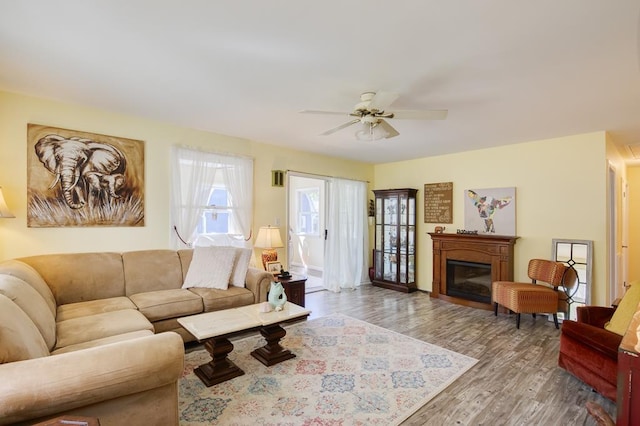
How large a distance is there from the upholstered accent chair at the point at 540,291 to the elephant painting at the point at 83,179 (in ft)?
15.1

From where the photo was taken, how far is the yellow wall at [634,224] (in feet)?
20.0

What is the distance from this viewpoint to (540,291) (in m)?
3.76

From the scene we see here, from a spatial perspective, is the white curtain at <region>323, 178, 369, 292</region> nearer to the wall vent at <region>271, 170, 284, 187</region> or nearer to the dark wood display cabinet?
the dark wood display cabinet

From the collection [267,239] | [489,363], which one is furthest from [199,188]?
[489,363]

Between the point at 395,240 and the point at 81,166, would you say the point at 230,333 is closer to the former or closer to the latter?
the point at 81,166

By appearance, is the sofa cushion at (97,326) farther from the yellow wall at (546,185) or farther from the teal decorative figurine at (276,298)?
the yellow wall at (546,185)

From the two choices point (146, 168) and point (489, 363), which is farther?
point (146, 168)

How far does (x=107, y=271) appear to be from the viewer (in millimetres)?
3250

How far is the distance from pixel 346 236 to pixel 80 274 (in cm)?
405

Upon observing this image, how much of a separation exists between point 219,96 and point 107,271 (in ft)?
7.02

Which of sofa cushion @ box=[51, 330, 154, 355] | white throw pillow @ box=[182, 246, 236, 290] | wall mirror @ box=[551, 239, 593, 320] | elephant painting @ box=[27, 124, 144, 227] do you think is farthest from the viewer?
wall mirror @ box=[551, 239, 593, 320]

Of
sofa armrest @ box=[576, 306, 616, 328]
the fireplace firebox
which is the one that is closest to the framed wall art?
the fireplace firebox

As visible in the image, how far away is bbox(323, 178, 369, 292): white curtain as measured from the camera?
5.77 metres

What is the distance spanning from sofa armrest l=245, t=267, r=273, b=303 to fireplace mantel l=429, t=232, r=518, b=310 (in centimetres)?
296
